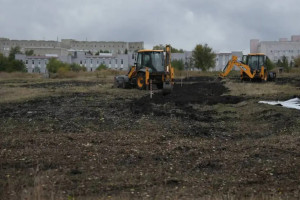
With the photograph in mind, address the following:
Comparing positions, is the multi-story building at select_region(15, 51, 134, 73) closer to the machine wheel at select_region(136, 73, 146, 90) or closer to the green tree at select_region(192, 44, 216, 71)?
the green tree at select_region(192, 44, 216, 71)

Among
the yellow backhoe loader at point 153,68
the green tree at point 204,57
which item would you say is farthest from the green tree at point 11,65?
the yellow backhoe loader at point 153,68

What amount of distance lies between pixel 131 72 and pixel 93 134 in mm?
19492

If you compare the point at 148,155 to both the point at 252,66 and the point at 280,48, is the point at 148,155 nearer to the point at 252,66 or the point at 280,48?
the point at 252,66

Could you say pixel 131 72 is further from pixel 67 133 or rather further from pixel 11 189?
pixel 11 189

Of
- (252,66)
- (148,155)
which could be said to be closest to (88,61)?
(252,66)

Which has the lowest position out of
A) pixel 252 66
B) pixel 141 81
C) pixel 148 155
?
pixel 148 155

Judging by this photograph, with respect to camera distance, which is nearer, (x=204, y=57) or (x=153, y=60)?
(x=153, y=60)

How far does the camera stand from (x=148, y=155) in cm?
941

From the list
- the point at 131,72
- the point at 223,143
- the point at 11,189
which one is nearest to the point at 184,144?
the point at 223,143

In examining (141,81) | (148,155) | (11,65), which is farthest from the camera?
(11,65)

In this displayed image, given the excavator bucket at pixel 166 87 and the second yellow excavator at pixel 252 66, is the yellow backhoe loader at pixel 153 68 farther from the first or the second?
the second yellow excavator at pixel 252 66

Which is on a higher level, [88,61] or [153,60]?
[88,61]

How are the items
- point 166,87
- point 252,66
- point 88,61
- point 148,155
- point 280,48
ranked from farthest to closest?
point 88,61 → point 280,48 → point 252,66 → point 166,87 → point 148,155

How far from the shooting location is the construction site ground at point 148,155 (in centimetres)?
696
